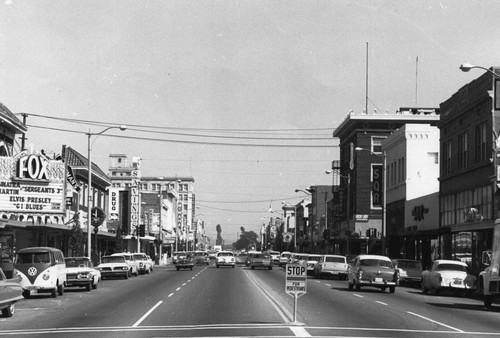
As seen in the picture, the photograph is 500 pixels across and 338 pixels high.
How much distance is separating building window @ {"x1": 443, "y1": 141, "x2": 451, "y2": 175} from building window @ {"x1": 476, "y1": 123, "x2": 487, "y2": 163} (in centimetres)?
691

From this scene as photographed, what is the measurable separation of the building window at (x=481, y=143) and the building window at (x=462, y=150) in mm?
2601

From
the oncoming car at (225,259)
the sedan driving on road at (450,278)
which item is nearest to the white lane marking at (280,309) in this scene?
the sedan driving on road at (450,278)

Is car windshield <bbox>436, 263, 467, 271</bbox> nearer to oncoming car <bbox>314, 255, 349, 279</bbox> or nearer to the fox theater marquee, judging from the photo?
oncoming car <bbox>314, 255, 349, 279</bbox>

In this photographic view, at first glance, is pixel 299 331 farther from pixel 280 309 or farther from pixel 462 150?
pixel 462 150

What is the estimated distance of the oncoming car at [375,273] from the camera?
1414 inches

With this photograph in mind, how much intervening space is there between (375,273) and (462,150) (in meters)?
18.9

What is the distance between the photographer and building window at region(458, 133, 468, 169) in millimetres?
51031

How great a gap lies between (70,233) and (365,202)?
43.1 metres

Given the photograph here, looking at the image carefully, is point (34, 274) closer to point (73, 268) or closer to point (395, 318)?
point (73, 268)

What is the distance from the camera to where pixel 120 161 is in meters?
170

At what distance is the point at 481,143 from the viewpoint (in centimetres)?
4744

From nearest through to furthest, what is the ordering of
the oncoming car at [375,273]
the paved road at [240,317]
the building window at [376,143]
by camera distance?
the paved road at [240,317] < the oncoming car at [375,273] < the building window at [376,143]

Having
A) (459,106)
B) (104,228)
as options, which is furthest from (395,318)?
(104,228)

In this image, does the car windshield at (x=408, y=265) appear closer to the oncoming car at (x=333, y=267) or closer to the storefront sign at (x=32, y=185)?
the oncoming car at (x=333, y=267)
